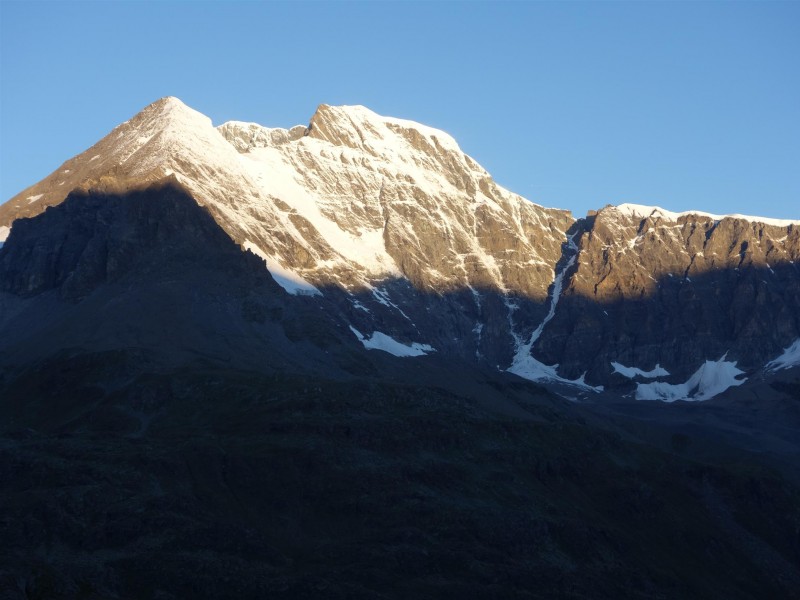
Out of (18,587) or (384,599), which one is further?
(384,599)

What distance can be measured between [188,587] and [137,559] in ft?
36.2

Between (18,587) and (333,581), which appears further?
(333,581)

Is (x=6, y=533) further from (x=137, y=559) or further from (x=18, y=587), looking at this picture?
(x=18, y=587)

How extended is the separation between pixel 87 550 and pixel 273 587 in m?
28.4

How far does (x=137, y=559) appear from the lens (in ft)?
646

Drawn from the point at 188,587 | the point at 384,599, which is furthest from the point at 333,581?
the point at 188,587

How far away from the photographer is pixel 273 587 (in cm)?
19375

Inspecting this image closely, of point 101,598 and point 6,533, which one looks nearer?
point 101,598

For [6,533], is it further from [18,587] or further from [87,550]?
[18,587]

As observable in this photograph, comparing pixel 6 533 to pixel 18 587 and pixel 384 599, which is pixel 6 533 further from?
pixel 384 599

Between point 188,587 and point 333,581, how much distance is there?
21884 millimetres

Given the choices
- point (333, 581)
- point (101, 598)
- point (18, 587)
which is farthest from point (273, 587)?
point (18, 587)

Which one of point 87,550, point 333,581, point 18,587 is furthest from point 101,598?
point 333,581

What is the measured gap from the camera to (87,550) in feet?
655
